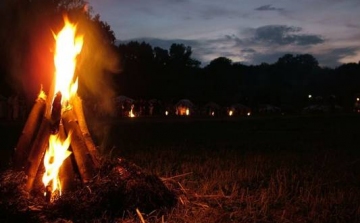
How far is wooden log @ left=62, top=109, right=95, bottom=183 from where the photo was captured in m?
6.36

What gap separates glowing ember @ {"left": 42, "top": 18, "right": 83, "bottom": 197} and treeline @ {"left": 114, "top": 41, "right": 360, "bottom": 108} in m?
59.8

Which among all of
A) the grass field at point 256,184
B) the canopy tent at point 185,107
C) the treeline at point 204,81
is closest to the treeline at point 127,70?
the treeline at point 204,81

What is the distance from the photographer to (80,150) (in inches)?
Answer: 253

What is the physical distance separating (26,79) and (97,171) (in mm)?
27572

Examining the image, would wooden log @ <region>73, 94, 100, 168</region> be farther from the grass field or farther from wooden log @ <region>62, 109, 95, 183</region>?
the grass field

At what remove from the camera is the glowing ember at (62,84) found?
6.32 metres

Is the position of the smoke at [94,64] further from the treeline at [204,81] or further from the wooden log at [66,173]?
the wooden log at [66,173]

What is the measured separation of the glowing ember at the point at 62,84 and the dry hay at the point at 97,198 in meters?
0.30

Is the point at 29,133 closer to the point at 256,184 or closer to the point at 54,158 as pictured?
the point at 54,158

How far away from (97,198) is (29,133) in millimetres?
1463

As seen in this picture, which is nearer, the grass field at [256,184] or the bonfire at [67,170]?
the bonfire at [67,170]

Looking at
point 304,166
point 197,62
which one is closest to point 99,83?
point 304,166

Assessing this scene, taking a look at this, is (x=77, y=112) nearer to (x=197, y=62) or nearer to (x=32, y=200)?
(x=32, y=200)

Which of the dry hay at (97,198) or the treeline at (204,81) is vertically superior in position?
the treeline at (204,81)
